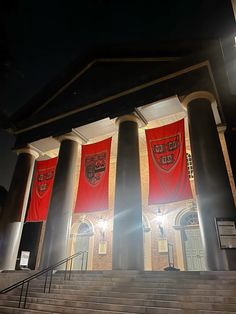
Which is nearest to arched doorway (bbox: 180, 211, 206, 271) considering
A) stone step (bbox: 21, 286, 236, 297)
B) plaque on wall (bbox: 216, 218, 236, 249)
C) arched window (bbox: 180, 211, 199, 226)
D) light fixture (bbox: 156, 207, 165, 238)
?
arched window (bbox: 180, 211, 199, 226)

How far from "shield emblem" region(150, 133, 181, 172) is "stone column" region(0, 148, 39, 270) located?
704 cm

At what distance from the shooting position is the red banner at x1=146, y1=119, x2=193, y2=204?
769 cm

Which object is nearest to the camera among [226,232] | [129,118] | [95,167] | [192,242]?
[226,232]

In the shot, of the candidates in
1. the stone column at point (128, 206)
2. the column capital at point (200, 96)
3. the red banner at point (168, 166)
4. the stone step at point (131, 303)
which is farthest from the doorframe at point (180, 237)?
the stone step at point (131, 303)

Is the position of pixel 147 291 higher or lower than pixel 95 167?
lower

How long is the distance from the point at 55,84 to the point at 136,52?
5.09m

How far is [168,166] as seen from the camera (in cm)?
830

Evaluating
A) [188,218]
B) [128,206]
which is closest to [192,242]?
[188,218]

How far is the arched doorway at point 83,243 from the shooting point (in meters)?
13.6

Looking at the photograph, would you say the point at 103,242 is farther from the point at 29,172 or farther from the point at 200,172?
the point at 200,172

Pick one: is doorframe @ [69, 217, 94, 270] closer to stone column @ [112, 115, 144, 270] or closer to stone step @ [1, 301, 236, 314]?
stone column @ [112, 115, 144, 270]

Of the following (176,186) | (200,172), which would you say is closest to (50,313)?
(176,186)

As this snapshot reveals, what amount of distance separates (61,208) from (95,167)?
2242mm

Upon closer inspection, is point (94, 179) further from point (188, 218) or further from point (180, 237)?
point (188, 218)
